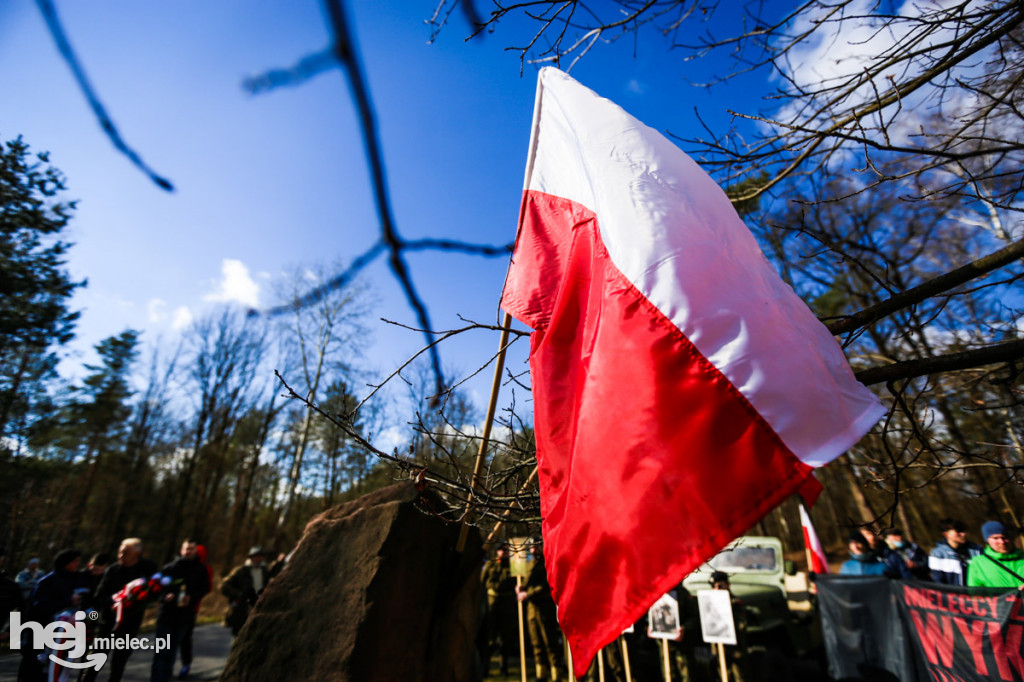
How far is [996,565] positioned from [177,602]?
952cm

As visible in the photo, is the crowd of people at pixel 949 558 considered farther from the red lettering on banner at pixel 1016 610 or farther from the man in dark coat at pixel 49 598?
the man in dark coat at pixel 49 598

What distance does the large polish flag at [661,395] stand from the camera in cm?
174

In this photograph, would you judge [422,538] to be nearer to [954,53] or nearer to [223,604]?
[954,53]

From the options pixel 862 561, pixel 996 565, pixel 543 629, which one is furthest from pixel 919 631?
pixel 543 629

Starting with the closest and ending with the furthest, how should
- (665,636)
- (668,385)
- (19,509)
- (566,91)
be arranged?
(668,385) < (566,91) < (665,636) < (19,509)

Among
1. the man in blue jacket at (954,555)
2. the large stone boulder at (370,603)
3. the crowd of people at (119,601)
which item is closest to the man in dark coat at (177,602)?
the crowd of people at (119,601)

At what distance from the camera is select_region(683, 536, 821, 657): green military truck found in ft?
26.2

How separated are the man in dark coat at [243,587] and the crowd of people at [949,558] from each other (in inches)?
334

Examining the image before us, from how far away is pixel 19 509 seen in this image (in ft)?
47.4

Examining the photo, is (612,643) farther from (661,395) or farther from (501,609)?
(661,395)

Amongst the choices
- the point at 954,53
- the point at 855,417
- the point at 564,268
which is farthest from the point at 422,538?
the point at 954,53

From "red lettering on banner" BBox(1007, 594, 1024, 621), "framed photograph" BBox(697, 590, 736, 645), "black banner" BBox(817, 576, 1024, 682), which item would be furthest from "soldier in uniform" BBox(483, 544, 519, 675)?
"red lettering on banner" BBox(1007, 594, 1024, 621)

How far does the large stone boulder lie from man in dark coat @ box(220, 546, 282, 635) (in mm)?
4496

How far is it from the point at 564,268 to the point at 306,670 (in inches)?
126
